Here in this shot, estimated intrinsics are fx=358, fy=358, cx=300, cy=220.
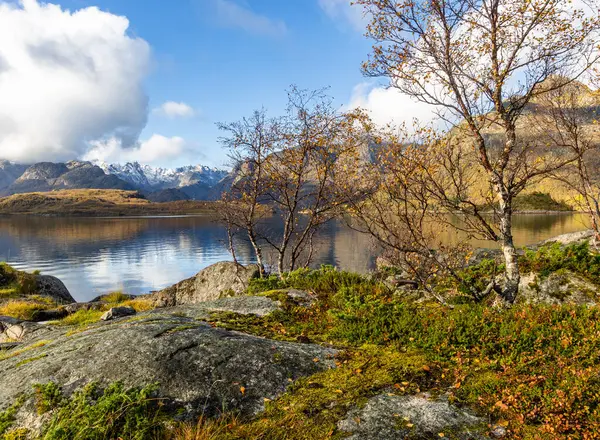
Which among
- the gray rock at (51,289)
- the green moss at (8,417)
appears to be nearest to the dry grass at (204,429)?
the green moss at (8,417)

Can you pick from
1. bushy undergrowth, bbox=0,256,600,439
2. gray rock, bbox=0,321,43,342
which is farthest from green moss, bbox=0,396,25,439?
gray rock, bbox=0,321,43,342

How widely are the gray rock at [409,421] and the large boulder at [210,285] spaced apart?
60.3 ft

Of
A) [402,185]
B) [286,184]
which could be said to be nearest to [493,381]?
[402,185]

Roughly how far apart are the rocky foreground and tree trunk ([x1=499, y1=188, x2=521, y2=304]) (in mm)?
1862

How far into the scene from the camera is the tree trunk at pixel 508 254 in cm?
977

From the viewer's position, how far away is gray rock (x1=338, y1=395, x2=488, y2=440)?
4.45m

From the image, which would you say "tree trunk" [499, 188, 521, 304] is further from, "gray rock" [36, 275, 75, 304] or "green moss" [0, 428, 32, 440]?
"gray rock" [36, 275, 75, 304]

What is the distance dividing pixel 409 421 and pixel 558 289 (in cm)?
1039

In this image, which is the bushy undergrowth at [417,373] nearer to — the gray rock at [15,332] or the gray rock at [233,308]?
the gray rock at [233,308]

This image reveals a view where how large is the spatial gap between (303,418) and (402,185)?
744 cm

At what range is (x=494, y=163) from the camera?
1013 centimetres

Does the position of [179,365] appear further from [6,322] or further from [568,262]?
[568,262]

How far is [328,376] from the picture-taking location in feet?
19.2

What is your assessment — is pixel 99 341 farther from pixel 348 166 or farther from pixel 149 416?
pixel 348 166
